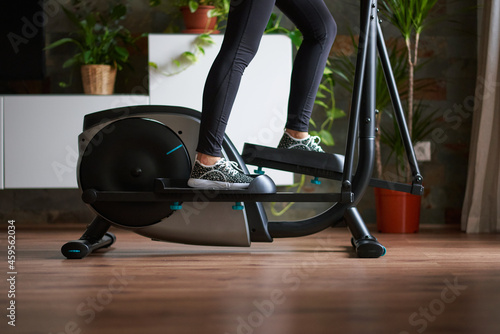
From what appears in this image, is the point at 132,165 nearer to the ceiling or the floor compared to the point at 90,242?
nearer to the ceiling

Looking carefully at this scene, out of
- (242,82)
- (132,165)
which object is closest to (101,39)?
(242,82)

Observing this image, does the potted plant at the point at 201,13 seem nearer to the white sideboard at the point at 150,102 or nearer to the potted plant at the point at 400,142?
the white sideboard at the point at 150,102

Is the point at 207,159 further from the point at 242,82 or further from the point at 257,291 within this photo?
the point at 242,82

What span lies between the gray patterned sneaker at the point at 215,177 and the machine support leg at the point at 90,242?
42 centimetres

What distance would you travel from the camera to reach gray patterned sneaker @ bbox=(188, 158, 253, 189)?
1.80 meters

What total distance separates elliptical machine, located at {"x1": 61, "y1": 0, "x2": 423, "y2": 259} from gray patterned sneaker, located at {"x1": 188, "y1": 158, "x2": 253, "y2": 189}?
114 mm

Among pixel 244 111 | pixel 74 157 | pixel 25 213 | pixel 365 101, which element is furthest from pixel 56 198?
pixel 365 101

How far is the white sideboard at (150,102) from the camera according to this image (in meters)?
2.96

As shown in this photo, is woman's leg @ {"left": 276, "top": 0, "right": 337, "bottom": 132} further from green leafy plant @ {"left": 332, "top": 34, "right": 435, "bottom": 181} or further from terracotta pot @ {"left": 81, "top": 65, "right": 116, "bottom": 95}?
terracotta pot @ {"left": 81, "top": 65, "right": 116, "bottom": 95}

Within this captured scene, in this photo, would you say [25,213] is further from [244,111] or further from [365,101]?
[365,101]

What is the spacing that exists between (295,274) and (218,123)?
50 centimetres

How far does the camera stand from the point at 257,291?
132cm

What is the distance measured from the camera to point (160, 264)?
176cm

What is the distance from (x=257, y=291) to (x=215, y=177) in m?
0.56
